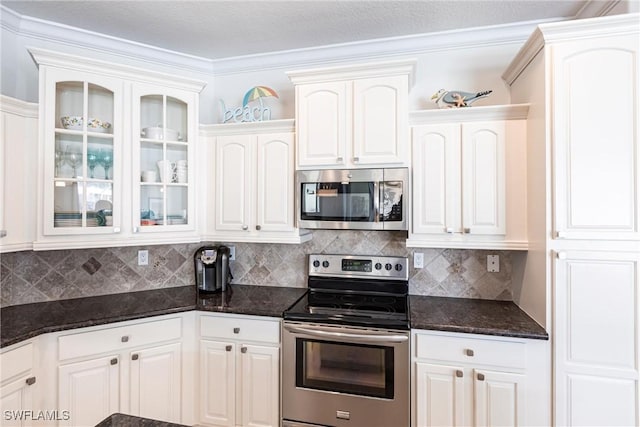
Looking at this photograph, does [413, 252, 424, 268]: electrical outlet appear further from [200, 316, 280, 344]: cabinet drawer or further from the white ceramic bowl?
the white ceramic bowl

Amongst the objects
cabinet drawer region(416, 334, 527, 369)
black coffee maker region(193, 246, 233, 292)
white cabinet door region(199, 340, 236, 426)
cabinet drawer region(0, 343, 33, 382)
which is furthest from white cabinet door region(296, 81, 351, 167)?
cabinet drawer region(0, 343, 33, 382)

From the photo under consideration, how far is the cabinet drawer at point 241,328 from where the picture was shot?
81.4 inches

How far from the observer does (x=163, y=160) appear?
91.7 inches

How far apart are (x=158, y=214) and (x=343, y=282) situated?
1.40 meters

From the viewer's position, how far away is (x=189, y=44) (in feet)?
8.47

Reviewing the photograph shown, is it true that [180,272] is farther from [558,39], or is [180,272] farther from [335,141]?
[558,39]

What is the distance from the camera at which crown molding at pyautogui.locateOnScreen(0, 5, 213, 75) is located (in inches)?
87.2

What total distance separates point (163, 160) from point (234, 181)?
498mm

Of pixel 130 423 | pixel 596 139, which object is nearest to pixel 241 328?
pixel 130 423

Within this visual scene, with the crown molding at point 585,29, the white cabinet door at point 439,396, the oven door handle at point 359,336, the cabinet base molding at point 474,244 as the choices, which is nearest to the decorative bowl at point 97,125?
the oven door handle at point 359,336

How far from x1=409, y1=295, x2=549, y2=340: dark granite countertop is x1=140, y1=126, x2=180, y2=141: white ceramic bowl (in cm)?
A: 198

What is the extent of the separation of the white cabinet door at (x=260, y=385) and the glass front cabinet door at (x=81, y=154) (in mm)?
1181

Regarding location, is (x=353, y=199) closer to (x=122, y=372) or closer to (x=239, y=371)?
(x=239, y=371)

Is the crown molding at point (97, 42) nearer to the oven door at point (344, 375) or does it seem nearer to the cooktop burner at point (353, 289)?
the cooktop burner at point (353, 289)
